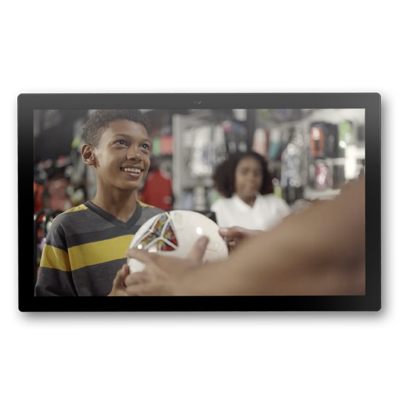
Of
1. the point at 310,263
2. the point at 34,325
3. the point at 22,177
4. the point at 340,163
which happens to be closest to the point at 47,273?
the point at 34,325

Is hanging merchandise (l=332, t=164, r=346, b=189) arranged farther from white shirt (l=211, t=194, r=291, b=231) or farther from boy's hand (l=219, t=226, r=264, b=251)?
boy's hand (l=219, t=226, r=264, b=251)

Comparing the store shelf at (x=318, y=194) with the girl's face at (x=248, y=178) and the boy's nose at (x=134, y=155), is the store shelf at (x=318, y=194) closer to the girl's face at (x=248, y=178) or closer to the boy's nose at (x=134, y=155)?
the girl's face at (x=248, y=178)

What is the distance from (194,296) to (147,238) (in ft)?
0.90

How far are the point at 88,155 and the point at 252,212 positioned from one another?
24.1 inches

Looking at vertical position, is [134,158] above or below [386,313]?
above

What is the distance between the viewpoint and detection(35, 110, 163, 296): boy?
1.71 meters

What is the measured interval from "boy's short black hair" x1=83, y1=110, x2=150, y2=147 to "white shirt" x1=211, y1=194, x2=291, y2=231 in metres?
0.39

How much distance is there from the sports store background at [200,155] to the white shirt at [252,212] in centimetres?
3

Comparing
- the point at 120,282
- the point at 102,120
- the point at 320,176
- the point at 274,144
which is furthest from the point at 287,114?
the point at 120,282

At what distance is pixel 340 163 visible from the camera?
5.70 feet

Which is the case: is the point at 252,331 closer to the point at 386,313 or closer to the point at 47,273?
the point at 386,313

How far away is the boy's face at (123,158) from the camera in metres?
1.71

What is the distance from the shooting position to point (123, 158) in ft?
5.63

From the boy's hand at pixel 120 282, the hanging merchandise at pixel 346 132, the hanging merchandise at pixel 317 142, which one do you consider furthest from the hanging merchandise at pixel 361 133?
the boy's hand at pixel 120 282
